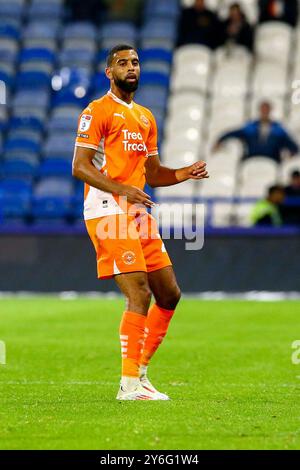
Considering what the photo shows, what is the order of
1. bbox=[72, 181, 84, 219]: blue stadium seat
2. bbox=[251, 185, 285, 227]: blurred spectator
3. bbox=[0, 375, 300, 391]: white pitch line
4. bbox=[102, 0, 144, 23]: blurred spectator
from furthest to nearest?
bbox=[102, 0, 144, 23]: blurred spectator, bbox=[72, 181, 84, 219]: blue stadium seat, bbox=[251, 185, 285, 227]: blurred spectator, bbox=[0, 375, 300, 391]: white pitch line

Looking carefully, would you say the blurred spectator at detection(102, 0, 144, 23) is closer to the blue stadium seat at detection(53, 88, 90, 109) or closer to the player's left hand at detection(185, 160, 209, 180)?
the blue stadium seat at detection(53, 88, 90, 109)

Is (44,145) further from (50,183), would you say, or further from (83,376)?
(83,376)

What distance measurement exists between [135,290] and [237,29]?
17.7 meters

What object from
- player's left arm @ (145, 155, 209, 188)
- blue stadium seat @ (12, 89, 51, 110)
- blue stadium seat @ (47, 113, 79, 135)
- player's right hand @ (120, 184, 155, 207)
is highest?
blue stadium seat @ (12, 89, 51, 110)

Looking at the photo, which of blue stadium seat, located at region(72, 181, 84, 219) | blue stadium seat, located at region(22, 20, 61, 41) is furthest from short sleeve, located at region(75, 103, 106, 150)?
blue stadium seat, located at region(22, 20, 61, 41)

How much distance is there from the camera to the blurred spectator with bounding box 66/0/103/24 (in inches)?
1094

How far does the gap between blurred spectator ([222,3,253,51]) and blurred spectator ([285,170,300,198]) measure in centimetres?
563

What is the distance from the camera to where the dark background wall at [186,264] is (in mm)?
19141

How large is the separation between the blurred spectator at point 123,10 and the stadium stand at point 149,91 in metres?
0.21

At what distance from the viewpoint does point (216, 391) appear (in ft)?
28.0

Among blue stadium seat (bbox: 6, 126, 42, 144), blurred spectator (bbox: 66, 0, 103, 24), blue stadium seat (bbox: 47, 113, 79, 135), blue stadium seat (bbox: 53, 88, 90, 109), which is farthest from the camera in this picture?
blurred spectator (bbox: 66, 0, 103, 24)

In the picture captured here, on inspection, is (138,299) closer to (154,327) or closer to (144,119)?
(154,327)

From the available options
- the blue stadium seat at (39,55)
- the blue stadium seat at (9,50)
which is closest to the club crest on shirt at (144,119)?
the blue stadium seat at (39,55)

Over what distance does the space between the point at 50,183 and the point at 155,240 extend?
15698mm
